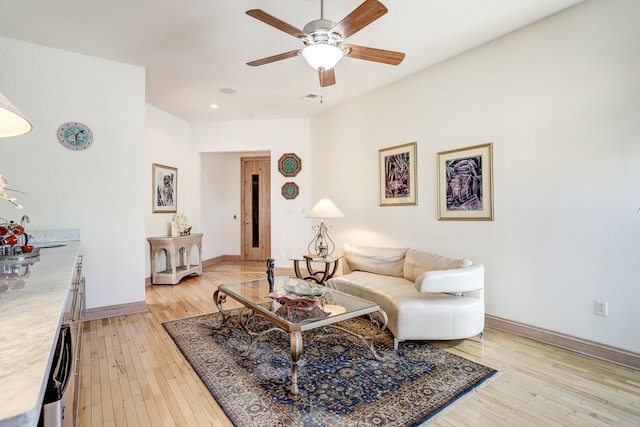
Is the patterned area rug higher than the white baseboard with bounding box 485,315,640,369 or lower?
lower

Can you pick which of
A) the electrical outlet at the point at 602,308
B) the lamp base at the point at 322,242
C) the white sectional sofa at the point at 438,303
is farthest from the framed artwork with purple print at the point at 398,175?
the electrical outlet at the point at 602,308

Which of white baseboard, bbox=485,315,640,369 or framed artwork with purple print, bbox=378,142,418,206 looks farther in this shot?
framed artwork with purple print, bbox=378,142,418,206

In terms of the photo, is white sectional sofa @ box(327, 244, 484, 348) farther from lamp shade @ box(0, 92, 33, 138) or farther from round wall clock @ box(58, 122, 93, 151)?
round wall clock @ box(58, 122, 93, 151)

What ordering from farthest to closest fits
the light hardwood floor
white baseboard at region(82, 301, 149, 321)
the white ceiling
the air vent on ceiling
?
the air vent on ceiling, white baseboard at region(82, 301, 149, 321), the white ceiling, the light hardwood floor

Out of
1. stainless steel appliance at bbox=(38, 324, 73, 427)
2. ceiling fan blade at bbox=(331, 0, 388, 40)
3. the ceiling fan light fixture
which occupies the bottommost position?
stainless steel appliance at bbox=(38, 324, 73, 427)

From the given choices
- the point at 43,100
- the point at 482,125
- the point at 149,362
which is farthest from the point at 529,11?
the point at 43,100

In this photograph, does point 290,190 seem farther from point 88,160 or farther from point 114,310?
point 114,310

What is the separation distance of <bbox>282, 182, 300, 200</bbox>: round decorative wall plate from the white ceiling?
198 cm

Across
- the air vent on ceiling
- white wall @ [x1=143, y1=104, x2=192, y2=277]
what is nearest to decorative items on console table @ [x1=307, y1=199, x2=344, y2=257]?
the air vent on ceiling

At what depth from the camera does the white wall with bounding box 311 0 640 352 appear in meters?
2.47

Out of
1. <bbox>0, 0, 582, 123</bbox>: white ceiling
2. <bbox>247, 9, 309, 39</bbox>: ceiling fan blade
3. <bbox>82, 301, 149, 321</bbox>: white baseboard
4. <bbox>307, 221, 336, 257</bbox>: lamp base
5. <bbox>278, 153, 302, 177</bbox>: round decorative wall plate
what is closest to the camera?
<bbox>247, 9, 309, 39</bbox>: ceiling fan blade

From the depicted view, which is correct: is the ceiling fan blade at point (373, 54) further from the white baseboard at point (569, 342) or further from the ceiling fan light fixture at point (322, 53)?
the white baseboard at point (569, 342)

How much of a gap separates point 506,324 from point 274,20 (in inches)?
131

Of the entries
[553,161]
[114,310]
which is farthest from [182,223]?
[553,161]
